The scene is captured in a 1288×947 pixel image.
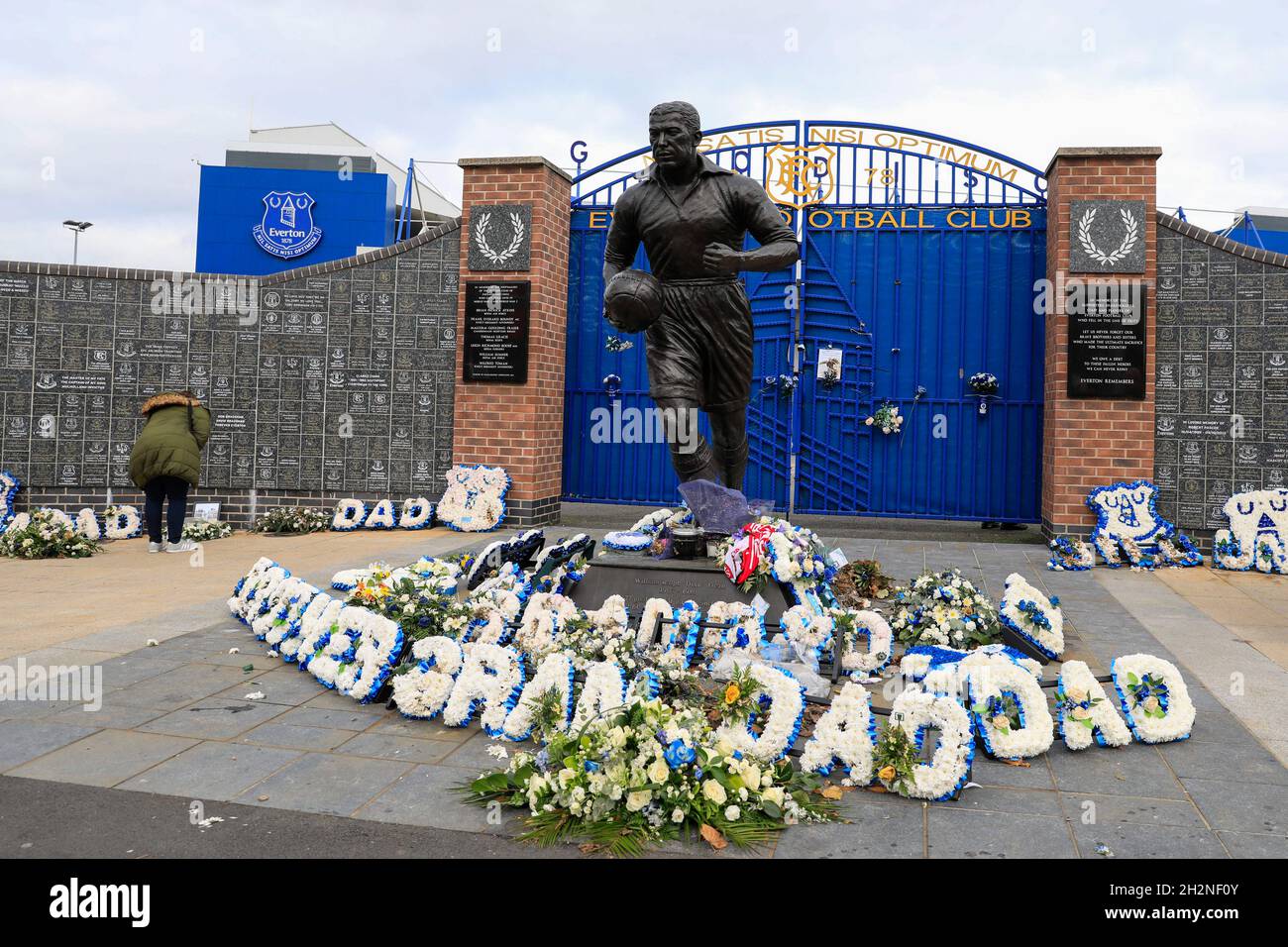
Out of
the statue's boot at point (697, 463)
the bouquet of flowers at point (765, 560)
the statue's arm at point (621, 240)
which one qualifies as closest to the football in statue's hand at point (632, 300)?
the statue's arm at point (621, 240)

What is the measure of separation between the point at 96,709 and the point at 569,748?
1.93m

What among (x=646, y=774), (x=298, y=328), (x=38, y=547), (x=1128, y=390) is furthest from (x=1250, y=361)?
(x=38, y=547)

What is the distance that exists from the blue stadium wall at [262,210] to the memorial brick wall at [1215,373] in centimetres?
2054

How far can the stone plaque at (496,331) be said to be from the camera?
8.98m

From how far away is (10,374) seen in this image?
30.0 feet

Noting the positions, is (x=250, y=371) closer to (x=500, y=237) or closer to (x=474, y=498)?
(x=474, y=498)

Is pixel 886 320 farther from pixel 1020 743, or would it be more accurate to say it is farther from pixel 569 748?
pixel 569 748

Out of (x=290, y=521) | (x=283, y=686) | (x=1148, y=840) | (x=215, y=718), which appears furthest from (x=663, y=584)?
(x=290, y=521)

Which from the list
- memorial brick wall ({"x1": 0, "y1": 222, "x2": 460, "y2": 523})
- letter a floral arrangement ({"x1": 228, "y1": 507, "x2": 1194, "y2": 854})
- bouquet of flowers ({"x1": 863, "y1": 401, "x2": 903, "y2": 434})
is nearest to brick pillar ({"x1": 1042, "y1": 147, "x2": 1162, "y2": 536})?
bouquet of flowers ({"x1": 863, "y1": 401, "x2": 903, "y2": 434})

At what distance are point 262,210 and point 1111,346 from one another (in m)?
22.6

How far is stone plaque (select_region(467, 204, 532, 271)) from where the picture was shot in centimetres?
899

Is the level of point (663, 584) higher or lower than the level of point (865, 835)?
higher

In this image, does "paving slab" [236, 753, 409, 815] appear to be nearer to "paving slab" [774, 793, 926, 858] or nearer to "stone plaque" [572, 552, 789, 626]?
"paving slab" [774, 793, 926, 858]

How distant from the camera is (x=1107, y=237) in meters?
8.02
